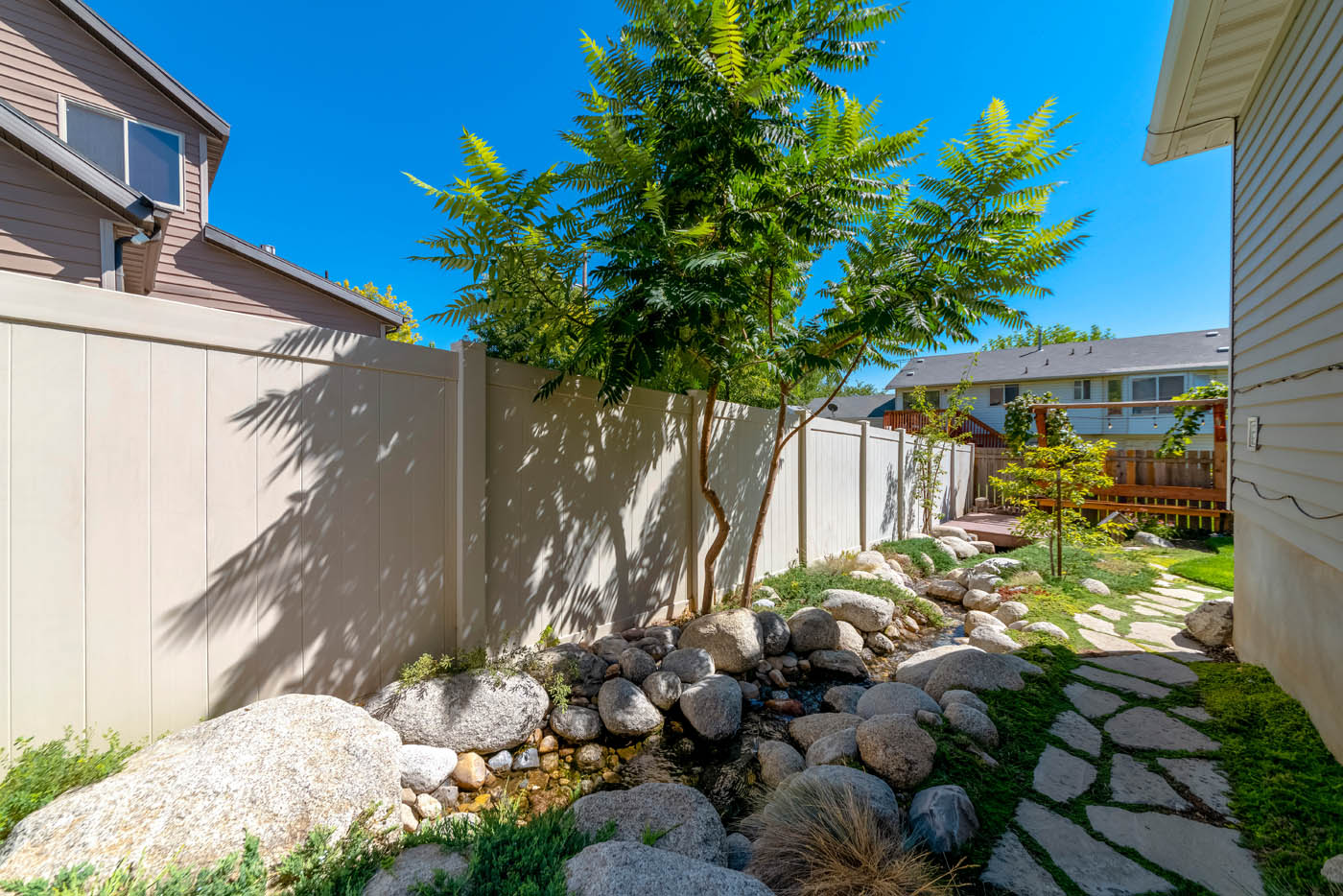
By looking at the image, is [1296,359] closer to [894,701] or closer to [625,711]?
[894,701]

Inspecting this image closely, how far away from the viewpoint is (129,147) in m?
6.66

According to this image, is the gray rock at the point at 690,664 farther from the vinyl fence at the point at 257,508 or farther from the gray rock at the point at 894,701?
the gray rock at the point at 894,701

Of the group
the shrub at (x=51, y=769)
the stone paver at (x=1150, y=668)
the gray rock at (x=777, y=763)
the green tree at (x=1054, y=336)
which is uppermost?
the green tree at (x=1054, y=336)

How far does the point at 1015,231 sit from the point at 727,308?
2.07m

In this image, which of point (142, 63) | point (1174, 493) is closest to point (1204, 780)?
point (1174, 493)

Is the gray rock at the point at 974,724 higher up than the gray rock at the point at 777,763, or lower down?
higher up

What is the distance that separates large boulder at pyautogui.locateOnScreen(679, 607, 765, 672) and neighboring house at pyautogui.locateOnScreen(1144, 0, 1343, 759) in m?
2.78

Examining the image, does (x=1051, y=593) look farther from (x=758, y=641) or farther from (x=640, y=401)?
(x=640, y=401)

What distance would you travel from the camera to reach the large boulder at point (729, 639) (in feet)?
12.4

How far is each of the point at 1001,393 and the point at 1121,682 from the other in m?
20.9

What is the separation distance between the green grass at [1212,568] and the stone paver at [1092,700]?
3790mm

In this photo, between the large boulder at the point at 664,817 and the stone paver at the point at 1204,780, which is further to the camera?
the stone paver at the point at 1204,780

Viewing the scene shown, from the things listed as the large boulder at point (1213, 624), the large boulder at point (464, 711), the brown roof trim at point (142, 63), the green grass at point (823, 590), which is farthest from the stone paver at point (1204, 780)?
the brown roof trim at point (142, 63)

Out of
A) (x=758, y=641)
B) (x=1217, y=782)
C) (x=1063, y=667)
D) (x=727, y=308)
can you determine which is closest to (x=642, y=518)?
(x=758, y=641)
